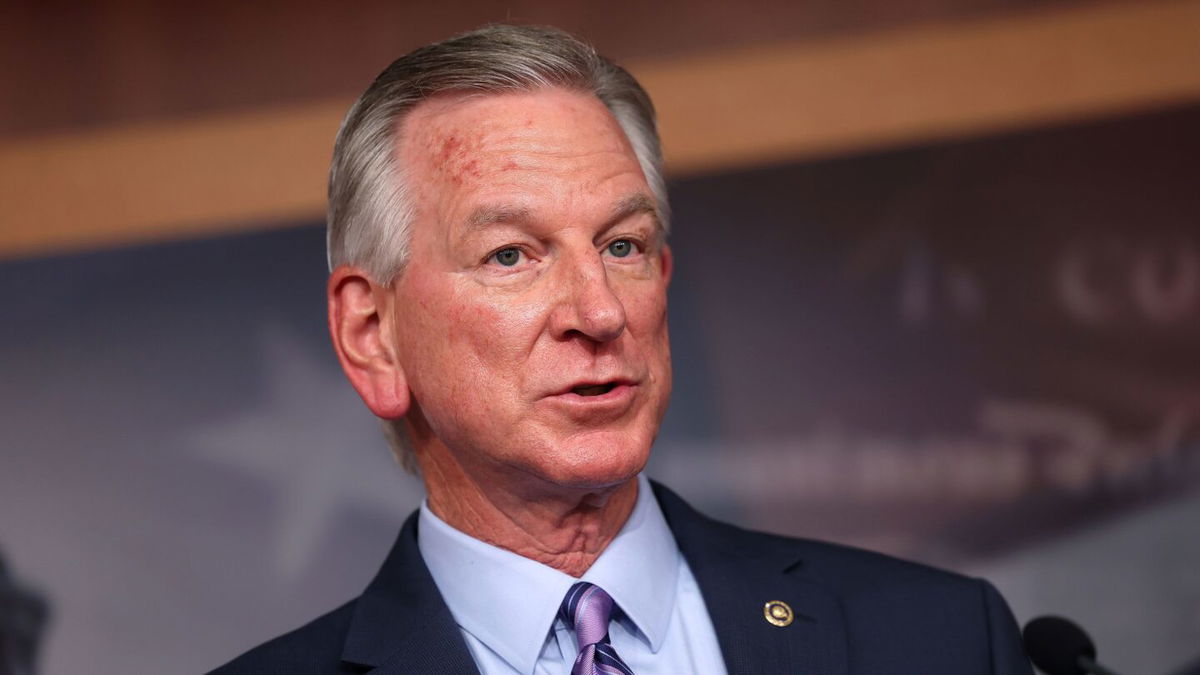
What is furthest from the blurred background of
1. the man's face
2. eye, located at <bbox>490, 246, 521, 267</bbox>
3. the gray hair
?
eye, located at <bbox>490, 246, 521, 267</bbox>

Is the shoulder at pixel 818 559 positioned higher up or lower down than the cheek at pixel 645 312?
lower down

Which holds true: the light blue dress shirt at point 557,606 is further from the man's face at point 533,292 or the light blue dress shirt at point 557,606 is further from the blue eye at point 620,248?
the blue eye at point 620,248

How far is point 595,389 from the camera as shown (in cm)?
213

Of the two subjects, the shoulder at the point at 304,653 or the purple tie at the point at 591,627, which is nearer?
the purple tie at the point at 591,627

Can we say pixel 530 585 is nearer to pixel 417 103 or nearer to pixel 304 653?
pixel 304 653

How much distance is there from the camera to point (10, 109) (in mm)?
3820

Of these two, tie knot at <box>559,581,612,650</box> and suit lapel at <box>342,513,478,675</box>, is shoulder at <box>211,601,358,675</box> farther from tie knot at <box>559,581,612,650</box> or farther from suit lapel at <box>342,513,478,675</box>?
tie knot at <box>559,581,612,650</box>

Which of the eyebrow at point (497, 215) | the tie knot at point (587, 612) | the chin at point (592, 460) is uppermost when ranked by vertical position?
the eyebrow at point (497, 215)

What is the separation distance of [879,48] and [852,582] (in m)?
1.90

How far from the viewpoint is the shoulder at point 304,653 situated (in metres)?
2.24

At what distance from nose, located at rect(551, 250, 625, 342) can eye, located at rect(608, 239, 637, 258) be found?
86 millimetres

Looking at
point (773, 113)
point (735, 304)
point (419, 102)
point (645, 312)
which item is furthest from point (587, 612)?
point (773, 113)

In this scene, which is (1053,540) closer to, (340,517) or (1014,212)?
(1014,212)

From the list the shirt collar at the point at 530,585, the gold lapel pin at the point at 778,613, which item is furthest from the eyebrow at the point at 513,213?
the gold lapel pin at the point at 778,613
